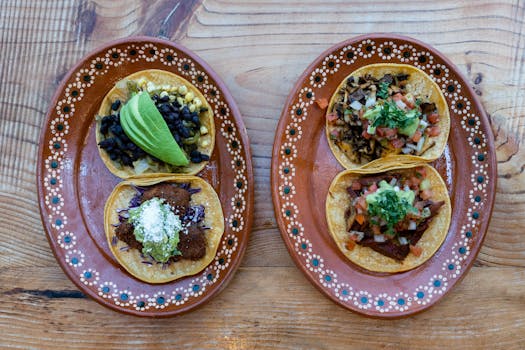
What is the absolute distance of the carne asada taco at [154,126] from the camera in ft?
11.8

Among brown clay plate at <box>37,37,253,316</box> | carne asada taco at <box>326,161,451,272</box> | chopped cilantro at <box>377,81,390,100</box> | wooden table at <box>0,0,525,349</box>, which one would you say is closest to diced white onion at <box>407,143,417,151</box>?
carne asada taco at <box>326,161,451,272</box>

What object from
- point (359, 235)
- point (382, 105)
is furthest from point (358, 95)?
point (359, 235)

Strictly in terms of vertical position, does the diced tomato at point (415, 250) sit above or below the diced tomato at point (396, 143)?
below

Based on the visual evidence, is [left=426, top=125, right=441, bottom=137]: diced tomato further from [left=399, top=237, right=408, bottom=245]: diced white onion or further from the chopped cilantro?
[left=399, top=237, right=408, bottom=245]: diced white onion

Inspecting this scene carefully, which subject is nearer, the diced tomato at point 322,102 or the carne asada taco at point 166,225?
the carne asada taco at point 166,225

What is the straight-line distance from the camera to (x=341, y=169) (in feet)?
12.4

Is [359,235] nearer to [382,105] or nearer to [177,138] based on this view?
[382,105]

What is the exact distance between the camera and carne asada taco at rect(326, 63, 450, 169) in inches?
143

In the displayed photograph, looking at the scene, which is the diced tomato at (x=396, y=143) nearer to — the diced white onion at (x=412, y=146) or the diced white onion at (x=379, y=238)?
the diced white onion at (x=412, y=146)

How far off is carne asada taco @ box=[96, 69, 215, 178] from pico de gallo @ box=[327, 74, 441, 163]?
91 centimetres

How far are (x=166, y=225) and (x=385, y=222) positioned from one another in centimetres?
145

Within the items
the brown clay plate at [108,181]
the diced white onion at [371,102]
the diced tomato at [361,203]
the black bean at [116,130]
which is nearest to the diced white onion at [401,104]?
the diced white onion at [371,102]

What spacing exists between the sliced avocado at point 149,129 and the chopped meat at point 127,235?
519 millimetres

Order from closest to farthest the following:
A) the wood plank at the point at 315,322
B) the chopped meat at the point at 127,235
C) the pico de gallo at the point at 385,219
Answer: the pico de gallo at the point at 385,219 < the chopped meat at the point at 127,235 < the wood plank at the point at 315,322
